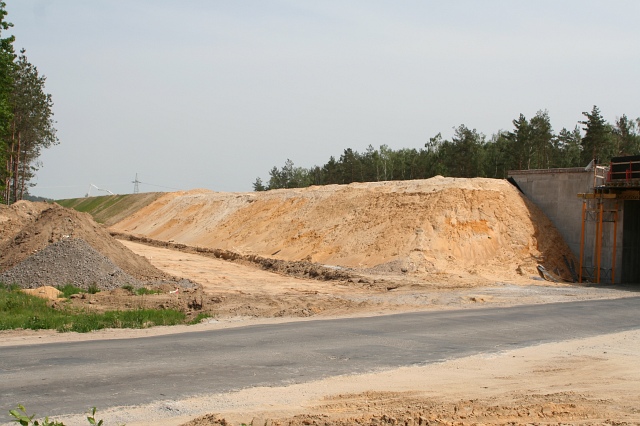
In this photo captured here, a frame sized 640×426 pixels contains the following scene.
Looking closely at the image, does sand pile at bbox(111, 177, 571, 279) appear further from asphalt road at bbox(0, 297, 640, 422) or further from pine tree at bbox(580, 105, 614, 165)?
pine tree at bbox(580, 105, 614, 165)

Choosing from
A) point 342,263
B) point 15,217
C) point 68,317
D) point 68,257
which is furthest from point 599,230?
point 15,217

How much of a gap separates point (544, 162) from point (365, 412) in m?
66.2

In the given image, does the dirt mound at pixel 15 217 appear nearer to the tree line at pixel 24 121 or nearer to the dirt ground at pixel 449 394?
the tree line at pixel 24 121

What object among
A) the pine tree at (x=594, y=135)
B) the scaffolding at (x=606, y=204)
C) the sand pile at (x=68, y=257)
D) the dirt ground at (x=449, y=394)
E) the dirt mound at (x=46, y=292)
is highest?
the pine tree at (x=594, y=135)

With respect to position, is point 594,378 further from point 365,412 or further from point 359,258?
point 359,258

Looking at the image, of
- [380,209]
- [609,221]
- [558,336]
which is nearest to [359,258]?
[380,209]

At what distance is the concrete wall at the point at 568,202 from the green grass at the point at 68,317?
2323 cm

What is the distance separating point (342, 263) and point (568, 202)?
503 inches

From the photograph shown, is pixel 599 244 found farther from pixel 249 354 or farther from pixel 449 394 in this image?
pixel 449 394

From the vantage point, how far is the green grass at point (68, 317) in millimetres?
14406

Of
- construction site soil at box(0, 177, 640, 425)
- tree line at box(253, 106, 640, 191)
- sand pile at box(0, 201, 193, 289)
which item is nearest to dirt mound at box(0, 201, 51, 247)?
construction site soil at box(0, 177, 640, 425)

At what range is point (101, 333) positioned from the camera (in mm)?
13984

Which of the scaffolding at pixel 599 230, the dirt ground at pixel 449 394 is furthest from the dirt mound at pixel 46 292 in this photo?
the scaffolding at pixel 599 230

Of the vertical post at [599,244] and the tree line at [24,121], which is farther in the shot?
the tree line at [24,121]
